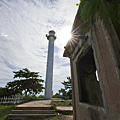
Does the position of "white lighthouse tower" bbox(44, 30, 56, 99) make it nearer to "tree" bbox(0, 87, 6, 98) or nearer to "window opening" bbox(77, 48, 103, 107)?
"tree" bbox(0, 87, 6, 98)

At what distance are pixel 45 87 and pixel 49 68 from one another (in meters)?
3.54

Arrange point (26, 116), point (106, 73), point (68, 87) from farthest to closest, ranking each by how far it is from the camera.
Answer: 1. point (68, 87)
2. point (26, 116)
3. point (106, 73)

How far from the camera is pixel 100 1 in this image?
1.29 m

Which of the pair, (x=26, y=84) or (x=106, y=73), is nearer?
(x=106, y=73)

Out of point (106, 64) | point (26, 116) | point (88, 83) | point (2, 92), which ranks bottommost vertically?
point (26, 116)

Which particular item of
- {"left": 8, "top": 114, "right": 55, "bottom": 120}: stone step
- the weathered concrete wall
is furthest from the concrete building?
{"left": 8, "top": 114, "right": 55, "bottom": 120}: stone step

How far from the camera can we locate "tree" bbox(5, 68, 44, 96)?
1357 cm

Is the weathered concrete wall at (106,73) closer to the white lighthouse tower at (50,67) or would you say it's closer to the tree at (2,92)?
the white lighthouse tower at (50,67)

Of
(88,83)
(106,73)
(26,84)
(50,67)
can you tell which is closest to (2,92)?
(26,84)

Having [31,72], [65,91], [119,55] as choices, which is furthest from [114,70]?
[31,72]

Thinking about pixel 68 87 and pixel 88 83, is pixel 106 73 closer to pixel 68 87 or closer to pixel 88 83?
pixel 88 83

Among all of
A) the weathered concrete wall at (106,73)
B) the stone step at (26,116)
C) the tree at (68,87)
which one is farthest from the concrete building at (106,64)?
the tree at (68,87)

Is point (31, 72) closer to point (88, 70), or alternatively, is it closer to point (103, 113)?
point (88, 70)

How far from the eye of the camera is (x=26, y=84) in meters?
14.2
